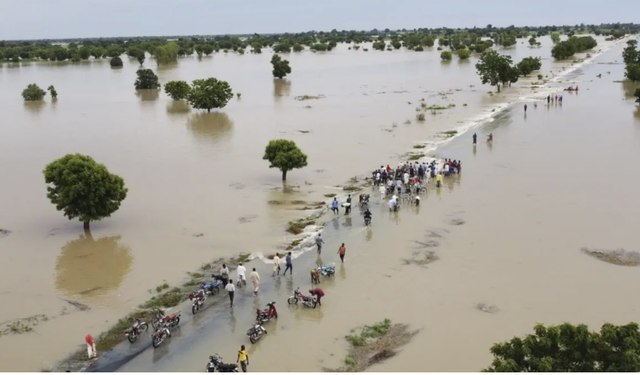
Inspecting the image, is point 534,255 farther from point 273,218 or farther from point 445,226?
point 273,218

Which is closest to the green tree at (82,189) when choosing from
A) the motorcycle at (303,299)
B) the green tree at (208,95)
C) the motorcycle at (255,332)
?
the motorcycle at (303,299)

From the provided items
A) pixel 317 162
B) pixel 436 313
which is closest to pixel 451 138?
pixel 317 162

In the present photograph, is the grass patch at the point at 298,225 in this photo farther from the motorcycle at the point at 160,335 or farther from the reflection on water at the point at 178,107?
the reflection on water at the point at 178,107

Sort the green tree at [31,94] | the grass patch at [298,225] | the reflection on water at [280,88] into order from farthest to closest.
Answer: the reflection on water at [280,88] < the green tree at [31,94] < the grass patch at [298,225]

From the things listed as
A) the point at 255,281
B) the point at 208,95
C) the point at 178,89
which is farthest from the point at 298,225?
the point at 178,89

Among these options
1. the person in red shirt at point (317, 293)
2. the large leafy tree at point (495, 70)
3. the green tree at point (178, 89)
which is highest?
the large leafy tree at point (495, 70)

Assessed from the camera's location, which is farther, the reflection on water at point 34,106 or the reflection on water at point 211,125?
the reflection on water at point 34,106

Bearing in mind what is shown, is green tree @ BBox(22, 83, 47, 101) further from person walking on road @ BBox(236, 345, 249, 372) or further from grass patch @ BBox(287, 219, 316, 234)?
person walking on road @ BBox(236, 345, 249, 372)

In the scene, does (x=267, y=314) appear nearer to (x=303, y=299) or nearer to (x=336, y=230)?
(x=303, y=299)
